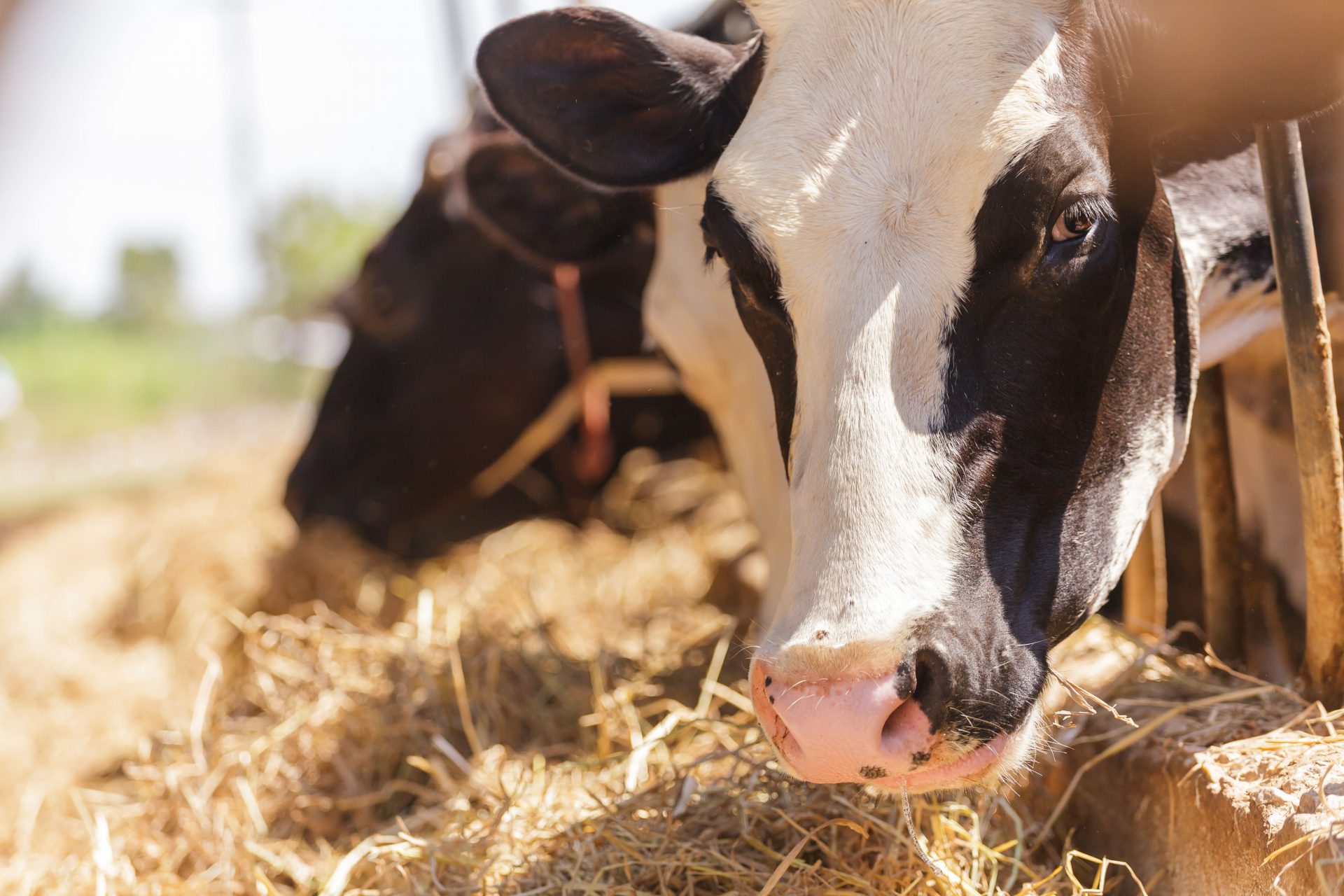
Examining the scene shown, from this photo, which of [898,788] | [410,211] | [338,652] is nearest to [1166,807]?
[898,788]

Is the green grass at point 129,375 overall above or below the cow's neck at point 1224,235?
below

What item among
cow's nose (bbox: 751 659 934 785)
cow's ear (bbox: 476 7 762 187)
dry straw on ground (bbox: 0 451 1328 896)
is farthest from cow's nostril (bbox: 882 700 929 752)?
cow's ear (bbox: 476 7 762 187)

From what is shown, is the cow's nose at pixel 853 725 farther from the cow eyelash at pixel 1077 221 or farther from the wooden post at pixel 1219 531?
the wooden post at pixel 1219 531

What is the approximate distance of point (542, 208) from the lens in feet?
11.3

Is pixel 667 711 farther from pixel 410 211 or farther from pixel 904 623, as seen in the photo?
pixel 410 211

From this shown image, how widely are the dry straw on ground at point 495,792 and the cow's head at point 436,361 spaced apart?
3.10 feet

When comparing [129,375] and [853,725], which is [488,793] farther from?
[129,375]

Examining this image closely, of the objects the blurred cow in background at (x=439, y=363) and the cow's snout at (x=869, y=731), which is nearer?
the cow's snout at (x=869, y=731)

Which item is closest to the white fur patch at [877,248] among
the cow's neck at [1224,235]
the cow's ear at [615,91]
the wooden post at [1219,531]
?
the cow's ear at [615,91]

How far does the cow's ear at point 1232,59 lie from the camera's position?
5.37 feet

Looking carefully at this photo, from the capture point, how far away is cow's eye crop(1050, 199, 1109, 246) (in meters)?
1.61

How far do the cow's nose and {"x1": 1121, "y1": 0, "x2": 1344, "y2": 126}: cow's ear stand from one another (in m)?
0.99

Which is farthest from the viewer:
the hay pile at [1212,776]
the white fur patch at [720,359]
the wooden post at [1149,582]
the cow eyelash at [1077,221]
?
the white fur patch at [720,359]

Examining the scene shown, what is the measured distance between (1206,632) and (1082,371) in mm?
929
